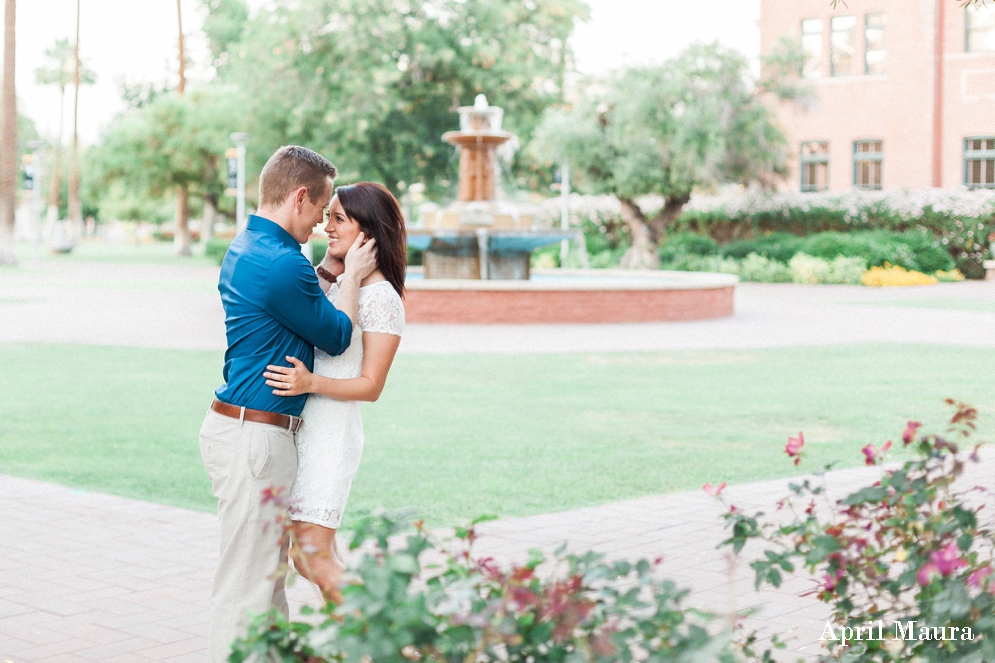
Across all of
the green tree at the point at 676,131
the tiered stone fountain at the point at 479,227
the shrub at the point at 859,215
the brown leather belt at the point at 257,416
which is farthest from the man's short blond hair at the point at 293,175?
the shrub at the point at 859,215

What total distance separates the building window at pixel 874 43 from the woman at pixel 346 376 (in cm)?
3843

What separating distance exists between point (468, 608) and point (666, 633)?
13.9 inches

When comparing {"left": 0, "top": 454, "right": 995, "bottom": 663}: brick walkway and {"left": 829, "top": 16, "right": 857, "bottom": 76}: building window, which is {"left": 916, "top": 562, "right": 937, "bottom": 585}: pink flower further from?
{"left": 829, "top": 16, "right": 857, "bottom": 76}: building window

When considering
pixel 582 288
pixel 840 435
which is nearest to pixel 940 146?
pixel 582 288

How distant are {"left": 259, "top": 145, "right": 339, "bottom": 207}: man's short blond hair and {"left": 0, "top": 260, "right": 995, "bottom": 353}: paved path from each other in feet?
38.0

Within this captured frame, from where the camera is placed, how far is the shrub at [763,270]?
32.6 metres

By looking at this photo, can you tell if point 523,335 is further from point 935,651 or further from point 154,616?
point 935,651

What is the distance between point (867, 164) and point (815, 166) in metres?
1.78

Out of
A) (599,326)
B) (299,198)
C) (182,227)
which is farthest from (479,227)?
(182,227)

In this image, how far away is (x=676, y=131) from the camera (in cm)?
3372

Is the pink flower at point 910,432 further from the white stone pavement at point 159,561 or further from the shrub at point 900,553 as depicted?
the white stone pavement at point 159,561

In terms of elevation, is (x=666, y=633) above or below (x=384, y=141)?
below

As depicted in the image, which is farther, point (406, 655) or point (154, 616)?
point (154, 616)

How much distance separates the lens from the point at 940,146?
125 ft
